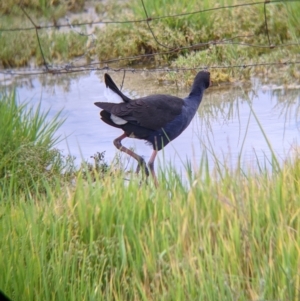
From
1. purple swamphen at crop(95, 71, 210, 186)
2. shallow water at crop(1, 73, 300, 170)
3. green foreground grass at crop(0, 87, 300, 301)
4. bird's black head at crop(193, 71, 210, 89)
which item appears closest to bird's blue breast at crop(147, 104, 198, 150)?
purple swamphen at crop(95, 71, 210, 186)

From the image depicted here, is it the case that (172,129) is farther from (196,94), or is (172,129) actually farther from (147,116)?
(196,94)

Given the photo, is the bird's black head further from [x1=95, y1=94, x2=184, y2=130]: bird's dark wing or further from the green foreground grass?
the green foreground grass

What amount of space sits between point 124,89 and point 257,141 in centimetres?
282

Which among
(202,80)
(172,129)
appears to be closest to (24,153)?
(172,129)

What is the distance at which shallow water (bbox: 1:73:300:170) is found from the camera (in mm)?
7289

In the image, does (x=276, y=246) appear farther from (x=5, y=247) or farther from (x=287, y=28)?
(x=287, y=28)

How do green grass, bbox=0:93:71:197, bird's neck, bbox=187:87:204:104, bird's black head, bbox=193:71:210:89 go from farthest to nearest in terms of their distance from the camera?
1. bird's black head, bbox=193:71:210:89
2. bird's neck, bbox=187:87:204:104
3. green grass, bbox=0:93:71:197

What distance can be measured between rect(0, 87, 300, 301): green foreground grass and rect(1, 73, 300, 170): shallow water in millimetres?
1902

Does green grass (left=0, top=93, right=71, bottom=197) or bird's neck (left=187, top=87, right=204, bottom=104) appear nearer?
green grass (left=0, top=93, right=71, bottom=197)

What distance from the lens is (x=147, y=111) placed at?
263 inches

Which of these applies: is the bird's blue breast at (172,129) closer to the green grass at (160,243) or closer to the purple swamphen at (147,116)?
the purple swamphen at (147,116)

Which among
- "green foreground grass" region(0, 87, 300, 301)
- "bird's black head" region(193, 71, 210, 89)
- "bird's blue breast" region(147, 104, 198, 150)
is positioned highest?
"bird's black head" region(193, 71, 210, 89)

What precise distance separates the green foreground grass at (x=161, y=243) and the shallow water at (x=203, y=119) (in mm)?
1902

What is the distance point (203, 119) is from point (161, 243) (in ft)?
13.7
